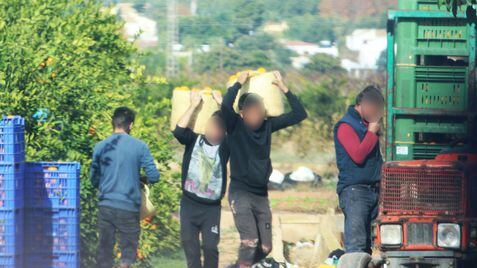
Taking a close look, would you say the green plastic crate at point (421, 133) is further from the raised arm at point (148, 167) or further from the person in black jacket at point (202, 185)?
the raised arm at point (148, 167)

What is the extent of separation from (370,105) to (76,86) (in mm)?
2798

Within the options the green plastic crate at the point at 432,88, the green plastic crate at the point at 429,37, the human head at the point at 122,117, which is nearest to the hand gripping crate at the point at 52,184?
the human head at the point at 122,117

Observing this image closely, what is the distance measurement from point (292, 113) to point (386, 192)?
1.49 meters

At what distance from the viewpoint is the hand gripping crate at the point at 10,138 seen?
8.62 meters

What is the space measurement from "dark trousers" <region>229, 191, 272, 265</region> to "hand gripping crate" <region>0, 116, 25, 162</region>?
6.17ft

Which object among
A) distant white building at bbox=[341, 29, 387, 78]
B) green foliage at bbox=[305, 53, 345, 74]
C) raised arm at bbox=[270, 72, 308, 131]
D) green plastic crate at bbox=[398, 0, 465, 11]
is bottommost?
raised arm at bbox=[270, 72, 308, 131]

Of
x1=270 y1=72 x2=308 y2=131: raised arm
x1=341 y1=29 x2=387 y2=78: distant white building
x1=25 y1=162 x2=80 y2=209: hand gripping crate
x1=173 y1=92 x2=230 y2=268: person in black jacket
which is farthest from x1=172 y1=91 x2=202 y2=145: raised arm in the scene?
x1=341 y1=29 x2=387 y2=78: distant white building

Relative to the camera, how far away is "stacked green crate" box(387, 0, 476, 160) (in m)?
10.4

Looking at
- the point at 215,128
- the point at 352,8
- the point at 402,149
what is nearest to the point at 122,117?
the point at 215,128

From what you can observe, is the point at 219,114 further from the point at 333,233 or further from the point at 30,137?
the point at 333,233

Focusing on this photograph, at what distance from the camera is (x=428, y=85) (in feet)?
34.6

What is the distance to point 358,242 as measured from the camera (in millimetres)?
8648

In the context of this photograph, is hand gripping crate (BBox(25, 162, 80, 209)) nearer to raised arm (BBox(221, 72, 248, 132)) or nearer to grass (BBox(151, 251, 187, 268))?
raised arm (BBox(221, 72, 248, 132))

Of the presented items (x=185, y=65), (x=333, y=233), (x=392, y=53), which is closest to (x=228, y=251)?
(x=333, y=233)
